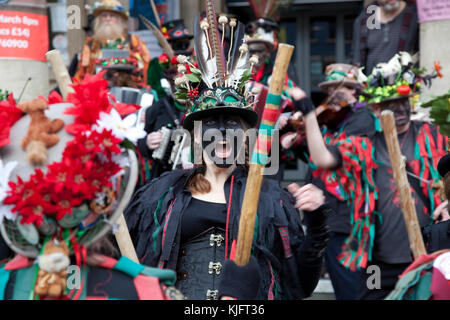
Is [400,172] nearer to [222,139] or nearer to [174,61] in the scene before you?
[222,139]

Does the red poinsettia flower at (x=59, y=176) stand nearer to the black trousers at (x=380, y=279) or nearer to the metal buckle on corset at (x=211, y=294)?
the metal buckle on corset at (x=211, y=294)

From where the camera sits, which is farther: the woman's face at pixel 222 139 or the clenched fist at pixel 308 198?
the woman's face at pixel 222 139

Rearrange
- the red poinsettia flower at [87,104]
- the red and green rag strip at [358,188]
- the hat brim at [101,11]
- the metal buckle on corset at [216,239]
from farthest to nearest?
the hat brim at [101,11], the red and green rag strip at [358,188], the metal buckle on corset at [216,239], the red poinsettia flower at [87,104]

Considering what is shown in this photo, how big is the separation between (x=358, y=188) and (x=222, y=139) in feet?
6.80

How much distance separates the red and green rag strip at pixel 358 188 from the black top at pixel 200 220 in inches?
76.9

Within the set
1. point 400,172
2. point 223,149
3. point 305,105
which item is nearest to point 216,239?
point 223,149

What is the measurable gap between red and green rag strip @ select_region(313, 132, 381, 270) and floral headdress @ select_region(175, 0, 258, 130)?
4.91 feet

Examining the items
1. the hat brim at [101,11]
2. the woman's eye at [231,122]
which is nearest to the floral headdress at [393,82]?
the woman's eye at [231,122]

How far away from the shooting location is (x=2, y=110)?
2.26 metres

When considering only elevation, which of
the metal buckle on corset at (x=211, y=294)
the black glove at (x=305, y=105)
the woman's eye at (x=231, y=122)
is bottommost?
the metal buckle on corset at (x=211, y=294)

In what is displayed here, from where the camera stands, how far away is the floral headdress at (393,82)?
519cm

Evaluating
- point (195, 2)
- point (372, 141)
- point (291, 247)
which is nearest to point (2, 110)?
point (291, 247)

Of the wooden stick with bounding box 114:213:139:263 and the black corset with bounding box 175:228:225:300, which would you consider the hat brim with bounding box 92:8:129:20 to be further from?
the wooden stick with bounding box 114:213:139:263

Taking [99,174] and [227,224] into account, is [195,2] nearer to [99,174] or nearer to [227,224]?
[227,224]
